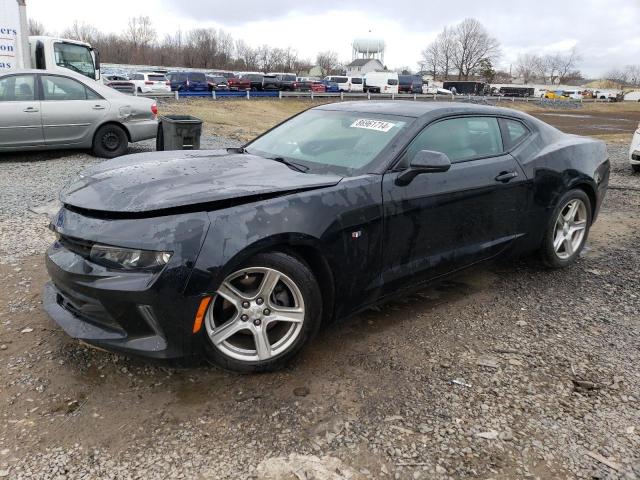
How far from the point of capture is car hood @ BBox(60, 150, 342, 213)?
8.79 feet

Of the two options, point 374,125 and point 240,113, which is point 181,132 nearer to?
point 374,125

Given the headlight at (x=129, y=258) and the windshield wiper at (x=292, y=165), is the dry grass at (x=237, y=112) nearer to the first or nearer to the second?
the windshield wiper at (x=292, y=165)

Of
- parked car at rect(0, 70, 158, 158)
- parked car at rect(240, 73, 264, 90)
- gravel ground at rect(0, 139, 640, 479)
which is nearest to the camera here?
gravel ground at rect(0, 139, 640, 479)

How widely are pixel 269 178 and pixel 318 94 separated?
117 ft

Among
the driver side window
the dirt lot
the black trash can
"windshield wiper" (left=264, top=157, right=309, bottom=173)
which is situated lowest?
the dirt lot

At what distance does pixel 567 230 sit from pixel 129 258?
12.4ft

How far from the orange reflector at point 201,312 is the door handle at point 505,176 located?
2416 mm

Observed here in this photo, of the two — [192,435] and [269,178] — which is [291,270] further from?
[192,435]

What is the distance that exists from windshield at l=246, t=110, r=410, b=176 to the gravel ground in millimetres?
1099

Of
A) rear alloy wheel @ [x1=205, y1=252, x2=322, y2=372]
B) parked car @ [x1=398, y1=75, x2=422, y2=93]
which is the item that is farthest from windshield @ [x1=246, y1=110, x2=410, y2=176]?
parked car @ [x1=398, y1=75, x2=422, y2=93]

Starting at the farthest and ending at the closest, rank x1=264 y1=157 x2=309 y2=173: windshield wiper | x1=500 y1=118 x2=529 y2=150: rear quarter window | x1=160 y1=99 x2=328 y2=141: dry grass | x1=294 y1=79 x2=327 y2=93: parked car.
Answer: x1=294 y1=79 x2=327 y2=93: parked car, x1=160 y1=99 x2=328 y2=141: dry grass, x1=500 y1=118 x2=529 y2=150: rear quarter window, x1=264 y1=157 x2=309 y2=173: windshield wiper

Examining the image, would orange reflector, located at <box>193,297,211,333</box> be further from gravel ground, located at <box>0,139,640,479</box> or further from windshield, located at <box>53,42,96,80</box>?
A: windshield, located at <box>53,42,96,80</box>

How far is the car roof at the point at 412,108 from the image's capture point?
12.2 feet

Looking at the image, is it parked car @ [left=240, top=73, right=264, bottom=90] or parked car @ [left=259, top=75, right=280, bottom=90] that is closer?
parked car @ [left=240, top=73, right=264, bottom=90]
